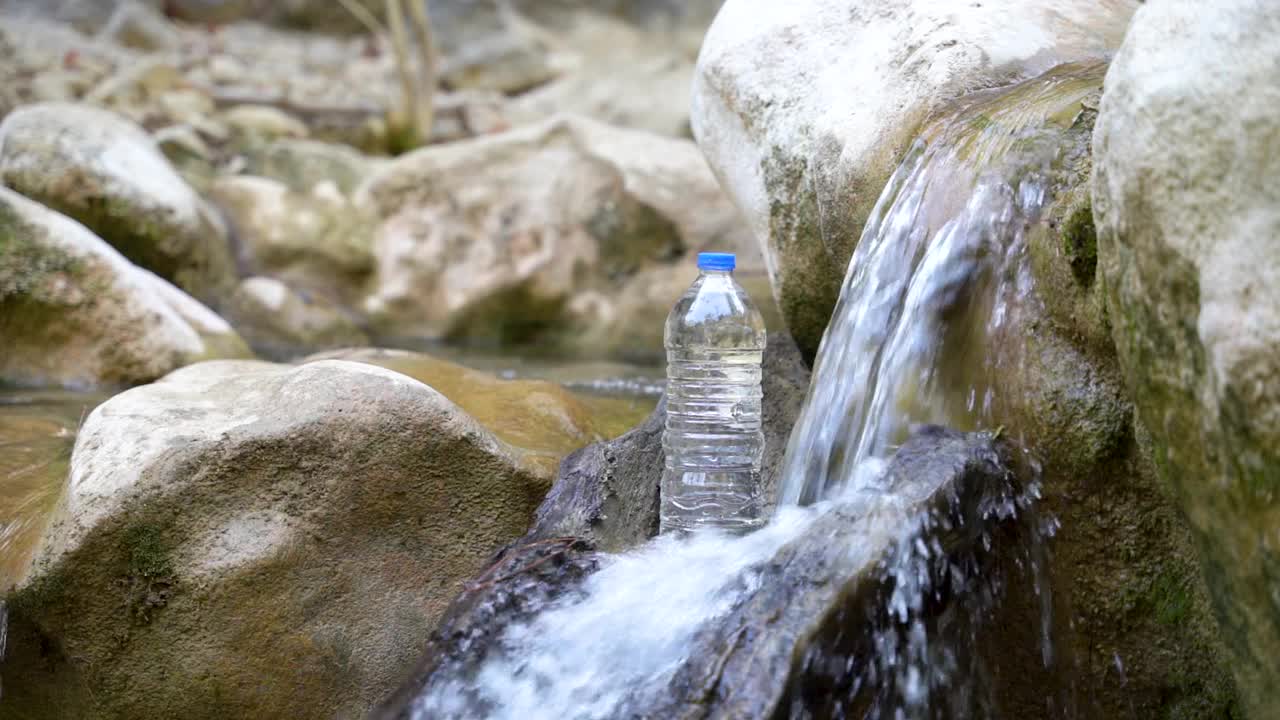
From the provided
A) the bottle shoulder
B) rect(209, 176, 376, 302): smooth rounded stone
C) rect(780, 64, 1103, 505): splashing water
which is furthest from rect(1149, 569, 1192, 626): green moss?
rect(209, 176, 376, 302): smooth rounded stone

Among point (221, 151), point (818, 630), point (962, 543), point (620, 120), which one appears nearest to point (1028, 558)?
point (962, 543)

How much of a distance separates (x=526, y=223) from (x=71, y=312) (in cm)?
306

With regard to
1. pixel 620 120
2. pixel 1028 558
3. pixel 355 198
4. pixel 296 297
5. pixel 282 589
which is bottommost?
pixel 282 589

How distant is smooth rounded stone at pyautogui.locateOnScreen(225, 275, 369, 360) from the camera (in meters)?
6.71

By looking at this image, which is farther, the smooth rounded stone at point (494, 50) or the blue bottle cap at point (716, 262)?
the smooth rounded stone at point (494, 50)

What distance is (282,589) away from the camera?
8.14ft

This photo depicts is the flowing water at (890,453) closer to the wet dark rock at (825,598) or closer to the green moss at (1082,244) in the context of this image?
the wet dark rock at (825,598)

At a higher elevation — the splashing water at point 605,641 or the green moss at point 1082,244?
the green moss at point 1082,244

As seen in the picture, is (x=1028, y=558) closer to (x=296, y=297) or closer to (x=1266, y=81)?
(x=1266, y=81)

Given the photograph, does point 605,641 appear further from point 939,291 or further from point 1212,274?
point 1212,274

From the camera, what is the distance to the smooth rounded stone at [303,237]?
737cm

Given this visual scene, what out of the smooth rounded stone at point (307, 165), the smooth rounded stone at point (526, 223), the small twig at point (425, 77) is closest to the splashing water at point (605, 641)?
the smooth rounded stone at point (526, 223)

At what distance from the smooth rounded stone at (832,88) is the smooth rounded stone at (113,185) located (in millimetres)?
3736

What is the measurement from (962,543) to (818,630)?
35cm
